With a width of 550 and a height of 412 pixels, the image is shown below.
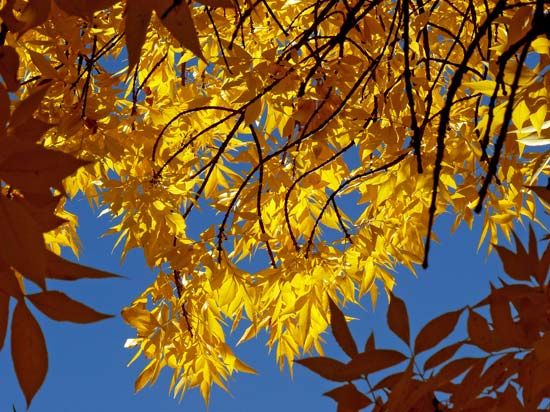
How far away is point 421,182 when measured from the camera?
1.40m

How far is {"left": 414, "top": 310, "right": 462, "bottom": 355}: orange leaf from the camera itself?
0.63 metres

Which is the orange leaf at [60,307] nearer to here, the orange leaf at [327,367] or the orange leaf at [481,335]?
the orange leaf at [327,367]

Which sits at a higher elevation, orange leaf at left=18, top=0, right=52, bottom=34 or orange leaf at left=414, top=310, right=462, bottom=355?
orange leaf at left=18, top=0, right=52, bottom=34

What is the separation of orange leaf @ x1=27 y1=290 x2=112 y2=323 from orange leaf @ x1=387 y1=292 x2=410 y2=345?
230mm

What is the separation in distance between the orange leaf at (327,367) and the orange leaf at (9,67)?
32 centimetres

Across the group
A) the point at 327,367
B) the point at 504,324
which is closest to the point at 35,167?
the point at 327,367

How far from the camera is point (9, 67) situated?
2.23ft

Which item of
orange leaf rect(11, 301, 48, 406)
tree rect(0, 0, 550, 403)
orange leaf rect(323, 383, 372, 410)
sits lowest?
orange leaf rect(323, 383, 372, 410)

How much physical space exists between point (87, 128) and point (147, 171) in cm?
27

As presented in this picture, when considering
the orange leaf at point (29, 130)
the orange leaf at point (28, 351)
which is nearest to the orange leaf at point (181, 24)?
the orange leaf at point (29, 130)

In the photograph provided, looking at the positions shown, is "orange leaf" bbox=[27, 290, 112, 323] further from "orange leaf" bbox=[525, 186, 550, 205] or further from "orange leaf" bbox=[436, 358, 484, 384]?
"orange leaf" bbox=[525, 186, 550, 205]

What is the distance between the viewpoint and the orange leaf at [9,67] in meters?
0.67

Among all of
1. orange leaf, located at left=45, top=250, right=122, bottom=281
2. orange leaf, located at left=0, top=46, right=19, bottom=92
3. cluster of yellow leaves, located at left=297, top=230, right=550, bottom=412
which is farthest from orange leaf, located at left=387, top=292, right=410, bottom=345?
orange leaf, located at left=0, top=46, right=19, bottom=92

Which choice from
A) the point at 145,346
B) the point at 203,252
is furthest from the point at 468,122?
the point at 145,346
